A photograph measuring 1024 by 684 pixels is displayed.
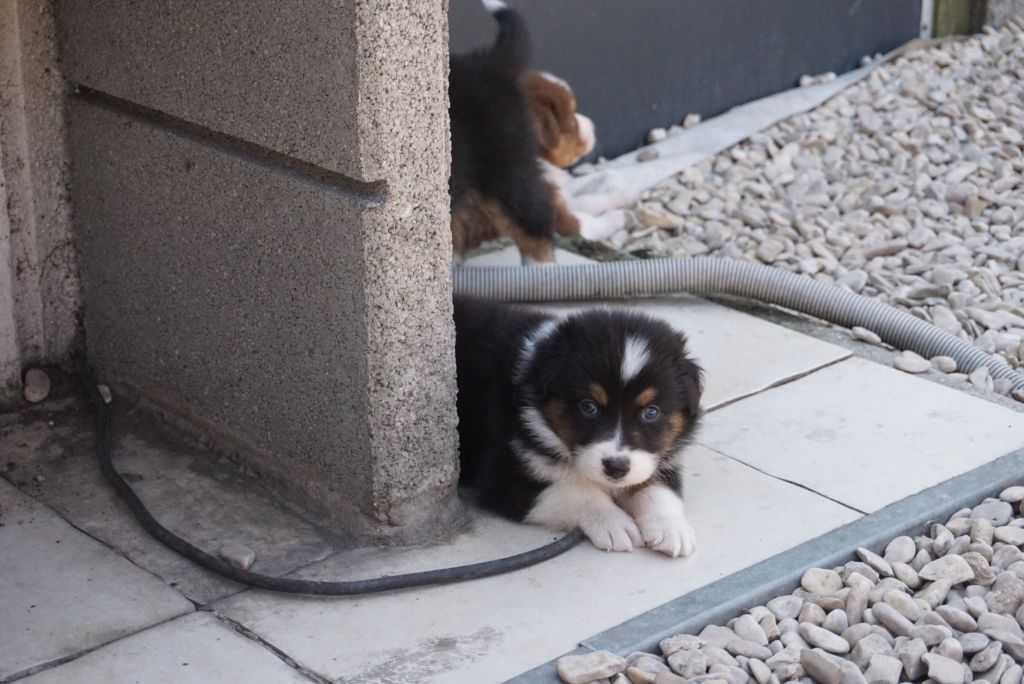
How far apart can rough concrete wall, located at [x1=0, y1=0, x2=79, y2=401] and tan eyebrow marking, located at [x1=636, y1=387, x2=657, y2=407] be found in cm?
180

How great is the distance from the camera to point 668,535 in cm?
344

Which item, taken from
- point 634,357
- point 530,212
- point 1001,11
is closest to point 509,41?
point 530,212

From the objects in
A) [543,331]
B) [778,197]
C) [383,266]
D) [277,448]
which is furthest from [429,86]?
[778,197]

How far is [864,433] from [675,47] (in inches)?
127

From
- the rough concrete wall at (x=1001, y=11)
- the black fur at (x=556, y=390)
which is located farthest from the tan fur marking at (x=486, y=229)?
the rough concrete wall at (x=1001, y=11)

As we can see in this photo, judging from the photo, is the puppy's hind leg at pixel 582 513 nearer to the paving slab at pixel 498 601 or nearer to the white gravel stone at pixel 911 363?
the paving slab at pixel 498 601

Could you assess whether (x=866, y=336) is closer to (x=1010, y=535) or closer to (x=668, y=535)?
(x=1010, y=535)

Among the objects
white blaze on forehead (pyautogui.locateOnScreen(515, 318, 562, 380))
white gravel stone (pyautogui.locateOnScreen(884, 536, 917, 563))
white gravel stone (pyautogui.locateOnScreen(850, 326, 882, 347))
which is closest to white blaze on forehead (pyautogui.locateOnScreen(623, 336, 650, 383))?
white blaze on forehead (pyautogui.locateOnScreen(515, 318, 562, 380))

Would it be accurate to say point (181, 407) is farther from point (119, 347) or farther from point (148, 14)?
point (148, 14)

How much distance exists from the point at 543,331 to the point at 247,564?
37.6 inches

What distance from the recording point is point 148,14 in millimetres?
3545

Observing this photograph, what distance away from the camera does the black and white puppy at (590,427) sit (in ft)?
11.2

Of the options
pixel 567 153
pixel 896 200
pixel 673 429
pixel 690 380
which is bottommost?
pixel 896 200

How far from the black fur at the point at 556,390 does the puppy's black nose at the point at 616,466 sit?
56 millimetres
